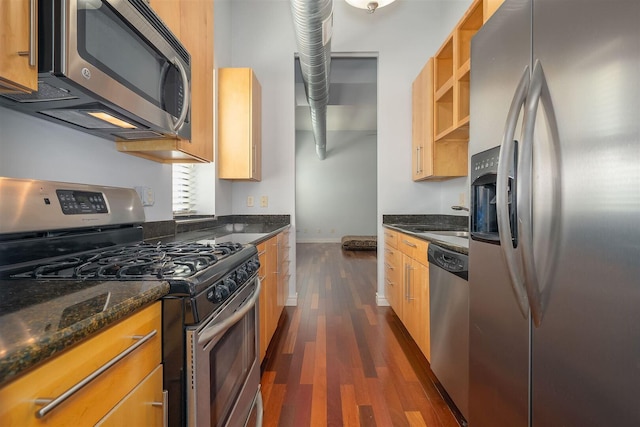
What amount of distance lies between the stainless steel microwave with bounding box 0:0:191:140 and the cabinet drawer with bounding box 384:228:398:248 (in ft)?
6.35

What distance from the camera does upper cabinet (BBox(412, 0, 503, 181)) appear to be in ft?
7.38

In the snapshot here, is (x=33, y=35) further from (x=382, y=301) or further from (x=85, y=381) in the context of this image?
(x=382, y=301)

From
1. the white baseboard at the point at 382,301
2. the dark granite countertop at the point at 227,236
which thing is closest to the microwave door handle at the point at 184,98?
the dark granite countertop at the point at 227,236

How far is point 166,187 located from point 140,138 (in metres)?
0.59

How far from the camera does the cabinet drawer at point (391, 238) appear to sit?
9.15 ft

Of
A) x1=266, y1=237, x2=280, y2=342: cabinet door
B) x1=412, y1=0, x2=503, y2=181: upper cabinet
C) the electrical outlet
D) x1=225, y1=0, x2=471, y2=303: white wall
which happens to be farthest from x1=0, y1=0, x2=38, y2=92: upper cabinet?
x1=225, y1=0, x2=471, y2=303: white wall

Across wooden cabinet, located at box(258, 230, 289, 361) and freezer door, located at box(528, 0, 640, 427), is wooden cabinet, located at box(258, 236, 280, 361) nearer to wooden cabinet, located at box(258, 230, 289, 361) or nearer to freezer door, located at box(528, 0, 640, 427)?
wooden cabinet, located at box(258, 230, 289, 361)

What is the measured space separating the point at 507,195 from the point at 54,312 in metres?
1.12

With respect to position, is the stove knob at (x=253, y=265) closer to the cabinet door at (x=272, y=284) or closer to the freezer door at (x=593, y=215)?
the cabinet door at (x=272, y=284)

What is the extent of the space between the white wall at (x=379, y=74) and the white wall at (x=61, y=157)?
1639 mm

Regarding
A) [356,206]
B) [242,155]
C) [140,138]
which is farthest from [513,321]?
[356,206]

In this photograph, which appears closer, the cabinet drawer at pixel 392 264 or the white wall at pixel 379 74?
the cabinet drawer at pixel 392 264

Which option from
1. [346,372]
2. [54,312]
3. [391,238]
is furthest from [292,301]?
[54,312]

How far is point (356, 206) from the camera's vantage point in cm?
902
